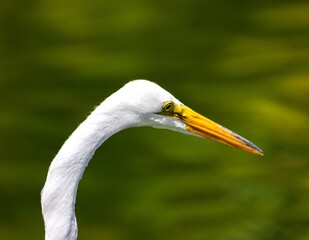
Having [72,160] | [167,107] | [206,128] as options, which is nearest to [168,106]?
[167,107]

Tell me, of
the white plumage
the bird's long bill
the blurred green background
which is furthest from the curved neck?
the blurred green background

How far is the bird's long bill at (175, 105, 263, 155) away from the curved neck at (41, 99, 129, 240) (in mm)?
318

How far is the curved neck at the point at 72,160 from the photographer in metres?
3.16

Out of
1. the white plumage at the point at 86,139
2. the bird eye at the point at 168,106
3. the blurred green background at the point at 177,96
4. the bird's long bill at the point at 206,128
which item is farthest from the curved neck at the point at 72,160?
the blurred green background at the point at 177,96

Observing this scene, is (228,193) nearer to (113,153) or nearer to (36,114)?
(113,153)

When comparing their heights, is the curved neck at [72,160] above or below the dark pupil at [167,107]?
below

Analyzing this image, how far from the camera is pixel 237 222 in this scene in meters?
5.64

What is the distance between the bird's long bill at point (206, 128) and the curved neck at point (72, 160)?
32cm

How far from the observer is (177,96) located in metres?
6.38

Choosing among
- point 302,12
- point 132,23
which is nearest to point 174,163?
point 132,23

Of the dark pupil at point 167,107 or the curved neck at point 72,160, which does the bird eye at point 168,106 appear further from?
the curved neck at point 72,160

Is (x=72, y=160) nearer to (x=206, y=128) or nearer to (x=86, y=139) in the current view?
(x=86, y=139)

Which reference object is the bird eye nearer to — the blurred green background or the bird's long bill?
the bird's long bill

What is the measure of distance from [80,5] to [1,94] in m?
1.20
